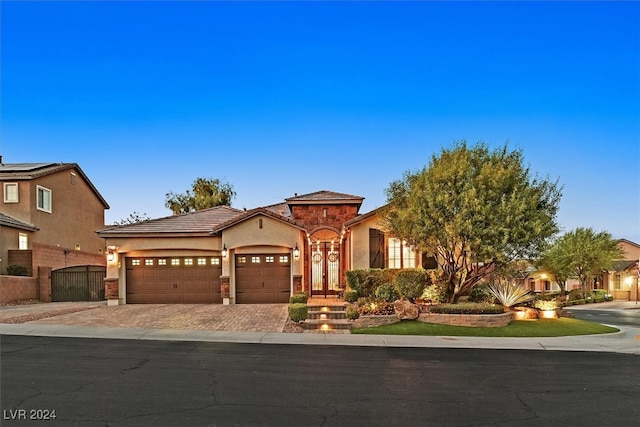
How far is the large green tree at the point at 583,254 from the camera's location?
40656 millimetres

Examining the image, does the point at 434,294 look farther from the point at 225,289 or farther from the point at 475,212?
the point at 225,289

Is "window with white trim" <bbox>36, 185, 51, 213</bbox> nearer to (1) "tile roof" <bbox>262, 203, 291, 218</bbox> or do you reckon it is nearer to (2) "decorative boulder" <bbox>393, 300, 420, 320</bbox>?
(1) "tile roof" <bbox>262, 203, 291, 218</bbox>

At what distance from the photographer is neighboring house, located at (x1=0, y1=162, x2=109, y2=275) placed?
27.3 metres

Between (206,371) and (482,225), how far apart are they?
1200 centimetres

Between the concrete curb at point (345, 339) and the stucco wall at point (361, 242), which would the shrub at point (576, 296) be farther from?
the concrete curb at point (345, 339)

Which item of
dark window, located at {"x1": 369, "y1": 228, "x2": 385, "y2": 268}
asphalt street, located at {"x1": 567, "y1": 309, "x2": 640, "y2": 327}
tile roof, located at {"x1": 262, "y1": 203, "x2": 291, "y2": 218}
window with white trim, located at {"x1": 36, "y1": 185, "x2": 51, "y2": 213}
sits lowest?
asphalt street, located at {"x1": 567, "y1": 309, "x2": 640, "y2": 327}

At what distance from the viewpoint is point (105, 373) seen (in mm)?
9711

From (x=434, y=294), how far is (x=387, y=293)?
6.60 ft

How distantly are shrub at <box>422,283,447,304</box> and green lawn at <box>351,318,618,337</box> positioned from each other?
2661 millimetres

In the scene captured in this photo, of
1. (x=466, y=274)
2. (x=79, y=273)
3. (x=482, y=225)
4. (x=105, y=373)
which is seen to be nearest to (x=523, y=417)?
(x=105, y=373)

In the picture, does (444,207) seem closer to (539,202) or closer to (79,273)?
(539,202)

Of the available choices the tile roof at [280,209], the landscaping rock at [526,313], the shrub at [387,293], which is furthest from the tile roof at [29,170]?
the landscaping rock at [526,313]

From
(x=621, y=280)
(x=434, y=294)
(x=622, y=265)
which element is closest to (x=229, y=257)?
(x=434, y=294)

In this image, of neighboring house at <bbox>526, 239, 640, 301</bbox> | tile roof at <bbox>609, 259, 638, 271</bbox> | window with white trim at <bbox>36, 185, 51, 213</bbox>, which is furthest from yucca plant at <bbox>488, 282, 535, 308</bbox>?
tile roof at <bbox>609, 259, 638, 271</bbox>
